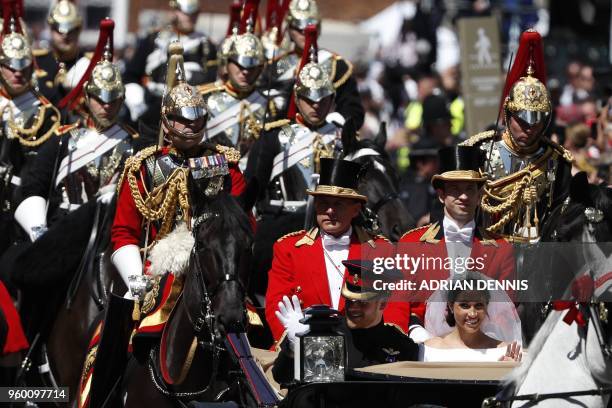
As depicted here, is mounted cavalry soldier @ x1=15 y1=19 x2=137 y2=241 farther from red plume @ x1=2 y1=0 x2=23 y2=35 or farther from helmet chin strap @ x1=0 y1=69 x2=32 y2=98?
red plume @ x1=2 y1=0 x2=23 y2=35

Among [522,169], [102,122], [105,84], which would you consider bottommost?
[522,169]

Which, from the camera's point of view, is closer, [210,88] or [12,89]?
[210,88]

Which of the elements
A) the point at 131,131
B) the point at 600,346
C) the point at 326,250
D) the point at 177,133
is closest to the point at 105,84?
the point at 131,131

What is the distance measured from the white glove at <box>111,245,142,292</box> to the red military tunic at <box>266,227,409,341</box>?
2.65 ft

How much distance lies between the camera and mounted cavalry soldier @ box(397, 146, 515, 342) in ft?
28.4

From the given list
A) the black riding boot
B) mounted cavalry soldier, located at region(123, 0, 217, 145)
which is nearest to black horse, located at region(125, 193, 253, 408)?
the black riding boot

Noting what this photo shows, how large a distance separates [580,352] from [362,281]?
137 cm

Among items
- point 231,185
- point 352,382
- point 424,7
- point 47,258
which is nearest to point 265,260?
point 47,258

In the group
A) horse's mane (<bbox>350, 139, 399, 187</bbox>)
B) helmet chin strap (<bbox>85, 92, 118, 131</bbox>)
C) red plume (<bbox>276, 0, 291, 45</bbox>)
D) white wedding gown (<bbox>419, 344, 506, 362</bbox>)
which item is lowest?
white wedding gown (<bbox>419, 344, 506, 362</bbox>)

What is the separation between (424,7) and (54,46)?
9.95 m

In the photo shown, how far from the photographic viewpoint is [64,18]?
16281 mm

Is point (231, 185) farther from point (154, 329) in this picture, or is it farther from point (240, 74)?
point (240, 74)

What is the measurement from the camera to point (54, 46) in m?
16.5

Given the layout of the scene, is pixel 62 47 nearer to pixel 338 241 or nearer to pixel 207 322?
pixel 338 241
